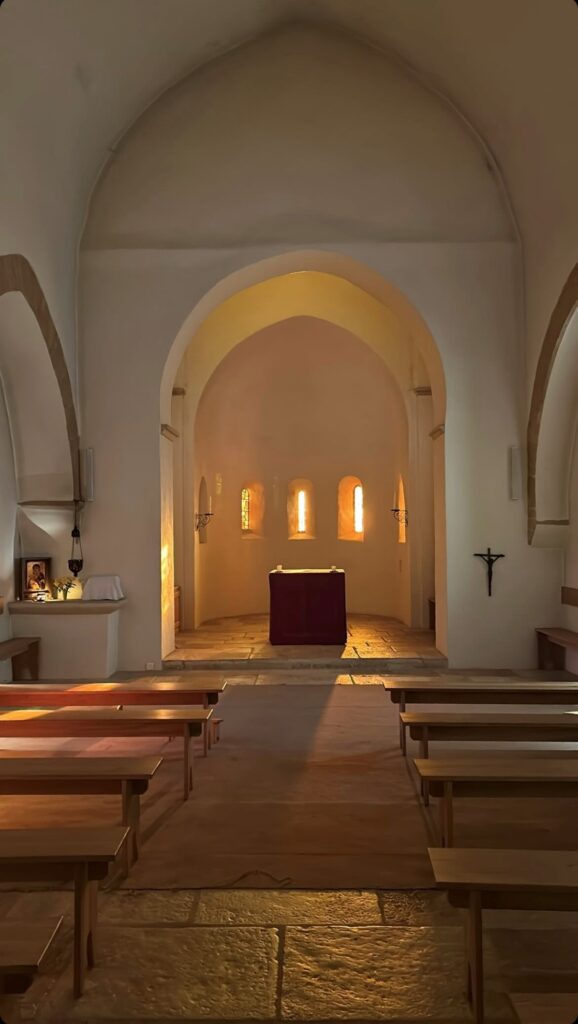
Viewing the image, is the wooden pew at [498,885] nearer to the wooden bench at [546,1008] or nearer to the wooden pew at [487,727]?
the wooden bench at [546,1008]

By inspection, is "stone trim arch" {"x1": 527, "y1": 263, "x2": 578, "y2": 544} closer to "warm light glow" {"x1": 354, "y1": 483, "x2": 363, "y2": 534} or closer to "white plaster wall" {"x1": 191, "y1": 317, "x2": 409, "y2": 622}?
"white plaster wall" {"x1": 191, "y1": 317, "x2": 409, "y2": 622}

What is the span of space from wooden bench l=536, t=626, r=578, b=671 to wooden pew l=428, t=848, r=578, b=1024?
5959 mm

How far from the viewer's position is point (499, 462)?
880cm

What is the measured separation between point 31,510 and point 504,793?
273 inches

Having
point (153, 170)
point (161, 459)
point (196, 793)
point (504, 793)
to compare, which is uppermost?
point (153, 170)

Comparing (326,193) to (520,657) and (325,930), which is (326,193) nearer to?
(520,657)

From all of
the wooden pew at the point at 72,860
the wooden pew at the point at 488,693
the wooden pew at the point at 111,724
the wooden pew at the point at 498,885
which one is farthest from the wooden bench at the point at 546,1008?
the wooden pew at the point at 488,693

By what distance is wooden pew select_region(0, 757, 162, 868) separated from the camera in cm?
329

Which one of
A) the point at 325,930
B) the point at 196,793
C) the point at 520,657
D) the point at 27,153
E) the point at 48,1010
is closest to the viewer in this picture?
the point at 48,1010

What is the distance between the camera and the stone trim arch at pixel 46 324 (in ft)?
23.4

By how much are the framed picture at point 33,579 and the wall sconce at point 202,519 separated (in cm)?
357

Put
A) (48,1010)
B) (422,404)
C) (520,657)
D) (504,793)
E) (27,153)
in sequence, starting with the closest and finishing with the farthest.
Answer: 1. (48,1010)
2. (504,793)
3. (27,153)
4. (520,657)
5. (422,404)

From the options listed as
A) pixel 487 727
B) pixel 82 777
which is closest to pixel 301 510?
pixel 487 727

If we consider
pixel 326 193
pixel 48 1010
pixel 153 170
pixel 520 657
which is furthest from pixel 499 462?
pixel 48 1010
